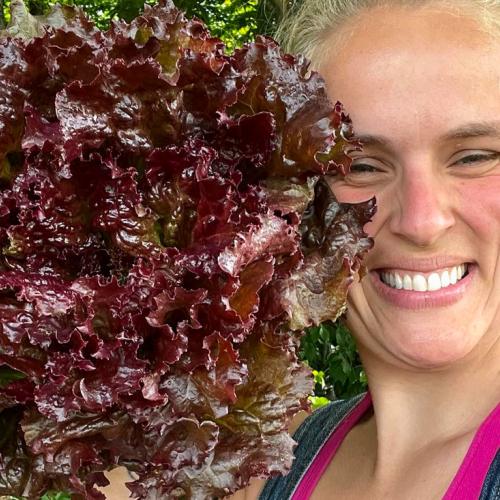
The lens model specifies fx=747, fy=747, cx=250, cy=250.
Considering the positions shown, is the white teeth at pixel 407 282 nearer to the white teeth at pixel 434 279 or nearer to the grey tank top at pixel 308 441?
the white teeth at pixel 434 279

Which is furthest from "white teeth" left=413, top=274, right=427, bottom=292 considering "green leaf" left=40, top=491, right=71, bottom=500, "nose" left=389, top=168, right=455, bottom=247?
"green leaf" left=40, top=491, right=71, bottom=500

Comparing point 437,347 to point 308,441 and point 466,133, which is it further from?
point 308,441

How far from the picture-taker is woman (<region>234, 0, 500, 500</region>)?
1508 mm

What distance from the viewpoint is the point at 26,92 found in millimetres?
1287

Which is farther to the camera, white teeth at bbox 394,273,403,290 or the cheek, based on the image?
white teeth at bbox 394,273,403,290

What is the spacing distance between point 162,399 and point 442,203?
71cm

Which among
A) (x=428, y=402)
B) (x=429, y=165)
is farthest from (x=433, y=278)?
(x=428, y=402)

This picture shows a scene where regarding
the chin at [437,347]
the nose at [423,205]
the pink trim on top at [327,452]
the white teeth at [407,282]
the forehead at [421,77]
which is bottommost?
the pink trim on top at [327,452]

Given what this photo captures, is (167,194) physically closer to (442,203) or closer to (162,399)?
(162,399)

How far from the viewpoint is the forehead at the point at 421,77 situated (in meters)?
1.49

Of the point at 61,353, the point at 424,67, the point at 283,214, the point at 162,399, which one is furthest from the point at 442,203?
the point at 61,353

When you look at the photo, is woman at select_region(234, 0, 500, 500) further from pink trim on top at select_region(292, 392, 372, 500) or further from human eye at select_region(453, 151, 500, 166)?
pink trim on top at select_region(292, 392, 372, 500)

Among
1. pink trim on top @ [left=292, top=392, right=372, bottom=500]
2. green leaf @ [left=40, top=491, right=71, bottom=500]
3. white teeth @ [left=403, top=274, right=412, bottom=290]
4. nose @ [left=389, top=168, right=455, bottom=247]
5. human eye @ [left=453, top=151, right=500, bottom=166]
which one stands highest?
human eye @ [left=453, top=151, right=500, bottom=166]

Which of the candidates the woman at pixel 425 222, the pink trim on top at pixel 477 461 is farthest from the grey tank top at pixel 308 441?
the pink trim on top at pixel 477 461
